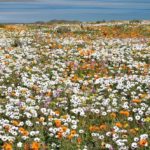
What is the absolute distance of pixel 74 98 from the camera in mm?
13242

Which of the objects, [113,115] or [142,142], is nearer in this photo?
[142,142]

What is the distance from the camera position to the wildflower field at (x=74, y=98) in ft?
33.6

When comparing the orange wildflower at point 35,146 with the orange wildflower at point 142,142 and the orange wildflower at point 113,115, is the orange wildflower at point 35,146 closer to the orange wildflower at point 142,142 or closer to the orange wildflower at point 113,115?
the orange wildflower at point 142,142

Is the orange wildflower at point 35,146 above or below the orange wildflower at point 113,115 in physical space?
below

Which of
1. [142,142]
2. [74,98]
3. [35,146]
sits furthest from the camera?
[74,98]

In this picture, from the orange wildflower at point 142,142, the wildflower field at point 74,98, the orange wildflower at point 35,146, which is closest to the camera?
the orange wildflower at point 35,146

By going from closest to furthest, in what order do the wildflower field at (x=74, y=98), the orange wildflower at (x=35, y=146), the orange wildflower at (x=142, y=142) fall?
the orange wildflower at (x=35, y=146), the orange wildflower at (x=142, y=142), the wildflower field at (x=74, y=98)

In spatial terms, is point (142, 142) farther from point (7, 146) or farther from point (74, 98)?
point (74, 98)

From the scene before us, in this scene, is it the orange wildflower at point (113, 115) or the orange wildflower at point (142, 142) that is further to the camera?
the orange wildflower at point (113, 115)

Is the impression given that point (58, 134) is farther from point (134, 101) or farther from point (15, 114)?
point (134, 101)

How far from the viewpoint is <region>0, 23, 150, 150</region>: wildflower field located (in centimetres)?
1023

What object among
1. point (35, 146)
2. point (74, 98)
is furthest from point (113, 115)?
point (35, 146)

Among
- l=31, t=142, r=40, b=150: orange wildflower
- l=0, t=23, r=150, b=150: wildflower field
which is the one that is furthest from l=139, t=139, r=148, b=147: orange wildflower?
l=31, t=142, r=40, b=150: orange wildflower

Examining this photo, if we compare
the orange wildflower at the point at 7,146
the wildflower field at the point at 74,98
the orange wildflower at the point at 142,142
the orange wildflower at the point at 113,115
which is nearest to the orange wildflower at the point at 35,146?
the wildflower field at the point at 74,98
